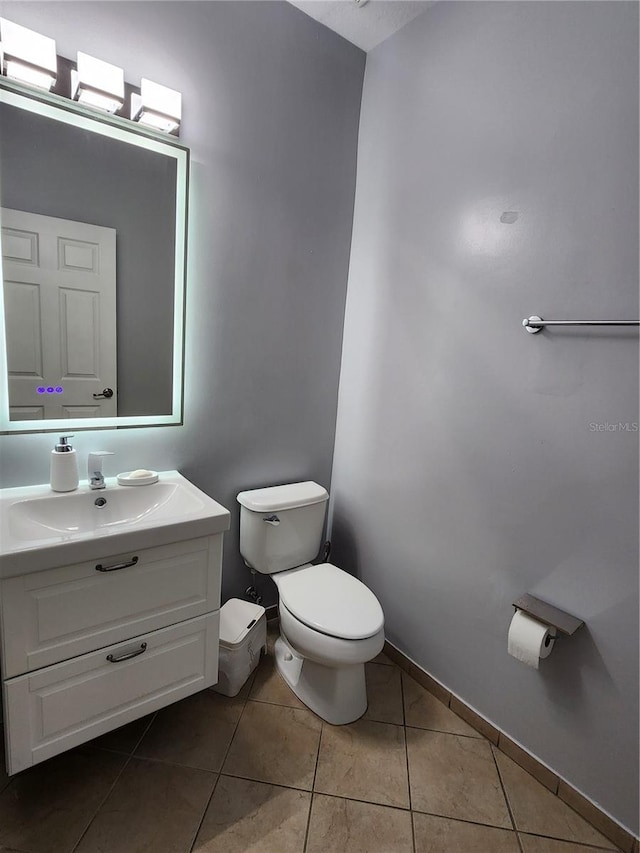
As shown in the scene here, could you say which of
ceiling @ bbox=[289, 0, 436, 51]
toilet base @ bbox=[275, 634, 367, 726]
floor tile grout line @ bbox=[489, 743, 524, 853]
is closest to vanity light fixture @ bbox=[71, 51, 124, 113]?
ceiling @ bbox=[289, 0, 436, 51]

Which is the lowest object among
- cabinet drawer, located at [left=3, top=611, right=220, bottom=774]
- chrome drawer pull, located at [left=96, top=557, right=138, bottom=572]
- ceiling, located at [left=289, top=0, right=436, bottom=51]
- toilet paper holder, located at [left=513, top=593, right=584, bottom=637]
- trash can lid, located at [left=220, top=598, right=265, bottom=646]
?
Result: trash can lid, located at [left=220, top=598, right=265, bottom=646]

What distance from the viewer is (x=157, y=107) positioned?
1.42m

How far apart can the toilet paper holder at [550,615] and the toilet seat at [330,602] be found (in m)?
0.48

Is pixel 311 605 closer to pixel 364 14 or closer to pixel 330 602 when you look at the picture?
pixel 330 602

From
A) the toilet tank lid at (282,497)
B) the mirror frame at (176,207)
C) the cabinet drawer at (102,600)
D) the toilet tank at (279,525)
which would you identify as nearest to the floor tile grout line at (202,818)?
the cabinet drawer at (102,600)

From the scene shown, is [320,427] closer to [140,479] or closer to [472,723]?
[140,479]

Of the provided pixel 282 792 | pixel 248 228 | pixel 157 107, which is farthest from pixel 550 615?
pixel 157 107

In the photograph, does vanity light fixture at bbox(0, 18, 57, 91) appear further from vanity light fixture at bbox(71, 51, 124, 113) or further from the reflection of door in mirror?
the reflection of door in mirror

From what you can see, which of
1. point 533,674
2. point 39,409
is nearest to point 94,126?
point 39,409

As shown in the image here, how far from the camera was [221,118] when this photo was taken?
161 centimetres

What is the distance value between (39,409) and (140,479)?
380 millimetres

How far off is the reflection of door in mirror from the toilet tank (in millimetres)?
686

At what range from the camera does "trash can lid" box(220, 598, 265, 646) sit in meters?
1.68

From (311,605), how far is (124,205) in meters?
1.54
